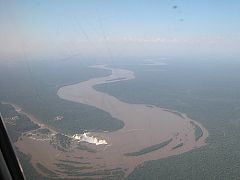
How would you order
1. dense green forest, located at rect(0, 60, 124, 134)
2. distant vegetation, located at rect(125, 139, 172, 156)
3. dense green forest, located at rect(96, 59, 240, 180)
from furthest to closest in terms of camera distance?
dense green forest, located at rect(0, 60, 124, 134)
distant vegetation, located at rect(125, 139, 172, 156)
dense green forest, located at rect(96, 59, 240, 180)

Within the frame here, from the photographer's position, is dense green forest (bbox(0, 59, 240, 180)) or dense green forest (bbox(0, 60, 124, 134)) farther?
dense green forest (bbox(0, 60, 124, 134))

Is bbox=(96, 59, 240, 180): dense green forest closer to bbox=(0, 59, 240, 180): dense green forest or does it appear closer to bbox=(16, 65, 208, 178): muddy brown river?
bbox=(0, 59, 240, 180): dense green forest

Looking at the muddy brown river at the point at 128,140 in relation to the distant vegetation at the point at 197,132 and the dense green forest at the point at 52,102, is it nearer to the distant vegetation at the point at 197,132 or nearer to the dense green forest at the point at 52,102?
the distant vegetation at the point at 197,132

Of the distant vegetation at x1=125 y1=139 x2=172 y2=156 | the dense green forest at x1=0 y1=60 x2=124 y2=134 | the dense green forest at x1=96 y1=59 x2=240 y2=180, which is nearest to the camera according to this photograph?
the dense green forest at x1=96 y1=59 x2=240 y2=180

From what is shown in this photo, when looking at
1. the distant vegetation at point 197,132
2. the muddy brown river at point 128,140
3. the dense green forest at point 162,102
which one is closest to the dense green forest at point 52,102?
the dense green forest at point 162,102

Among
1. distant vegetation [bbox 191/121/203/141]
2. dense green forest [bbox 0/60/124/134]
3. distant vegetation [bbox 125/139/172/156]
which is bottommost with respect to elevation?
distant vegetation [bbox 191/121/203/141]

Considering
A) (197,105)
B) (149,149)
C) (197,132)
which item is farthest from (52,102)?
(197,105)

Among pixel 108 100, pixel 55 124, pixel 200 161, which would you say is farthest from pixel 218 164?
pixel 108 100

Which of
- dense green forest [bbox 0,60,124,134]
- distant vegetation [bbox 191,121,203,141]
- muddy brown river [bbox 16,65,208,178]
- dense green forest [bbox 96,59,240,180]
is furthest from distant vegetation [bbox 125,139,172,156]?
dense green forest [bbox 0,60,124,134]

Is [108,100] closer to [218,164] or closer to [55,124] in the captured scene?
[55,124]
